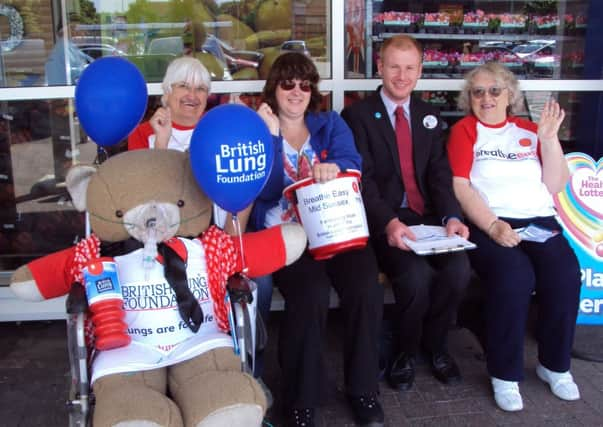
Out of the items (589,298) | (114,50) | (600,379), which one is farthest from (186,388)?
(114,50)

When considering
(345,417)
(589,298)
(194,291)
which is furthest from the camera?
(589,298)

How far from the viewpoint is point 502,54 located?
15.4 ft

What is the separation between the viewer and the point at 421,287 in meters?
2.99

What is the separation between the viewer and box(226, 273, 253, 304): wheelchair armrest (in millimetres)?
2211

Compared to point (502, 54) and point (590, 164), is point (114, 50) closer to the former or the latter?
point (502, 54)

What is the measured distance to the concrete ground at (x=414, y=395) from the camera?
2957mm

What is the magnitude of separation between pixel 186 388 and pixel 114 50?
2917 millimetres

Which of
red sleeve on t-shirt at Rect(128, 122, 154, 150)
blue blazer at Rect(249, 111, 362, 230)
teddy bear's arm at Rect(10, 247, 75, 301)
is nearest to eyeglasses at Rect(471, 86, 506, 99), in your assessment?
blue blazer at Rect(249, 111, 362, 230)

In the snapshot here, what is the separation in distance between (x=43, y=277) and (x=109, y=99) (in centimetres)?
76

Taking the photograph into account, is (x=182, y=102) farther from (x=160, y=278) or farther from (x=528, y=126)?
(x=528, y=126)

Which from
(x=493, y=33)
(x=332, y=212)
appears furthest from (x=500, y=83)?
(x=493, y=33)

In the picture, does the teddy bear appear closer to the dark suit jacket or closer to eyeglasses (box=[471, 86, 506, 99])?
the dark suit jacket

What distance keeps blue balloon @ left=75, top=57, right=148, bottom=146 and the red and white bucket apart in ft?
2.48

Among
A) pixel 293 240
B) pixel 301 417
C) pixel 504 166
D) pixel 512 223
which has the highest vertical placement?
pixel 504 166
